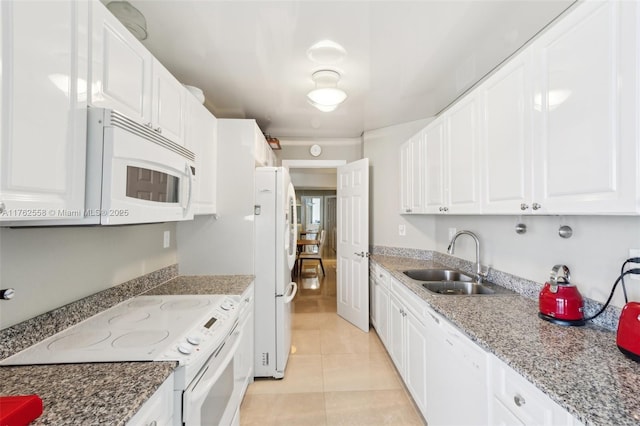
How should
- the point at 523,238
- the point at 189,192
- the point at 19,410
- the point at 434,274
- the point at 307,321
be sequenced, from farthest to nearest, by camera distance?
the point at 307,321 < the point at 434,274 < the point at 523,238 < the point at 189,192 < the point at 19,410

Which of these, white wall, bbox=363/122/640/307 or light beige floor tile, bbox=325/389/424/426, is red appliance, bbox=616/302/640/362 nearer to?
white wall, bbox=363/122/640/307

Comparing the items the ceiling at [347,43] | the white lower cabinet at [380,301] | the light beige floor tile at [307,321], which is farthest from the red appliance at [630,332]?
the light beige floor tile at [307,321]

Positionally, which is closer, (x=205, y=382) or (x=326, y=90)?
(x=205, y=382)

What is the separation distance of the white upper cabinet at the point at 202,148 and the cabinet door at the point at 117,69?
433 millimetres

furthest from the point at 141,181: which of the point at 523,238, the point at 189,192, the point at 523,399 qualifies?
the point at 523,238

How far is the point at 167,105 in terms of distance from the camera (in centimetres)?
155

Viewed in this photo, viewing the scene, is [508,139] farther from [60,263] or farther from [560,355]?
[60,263]

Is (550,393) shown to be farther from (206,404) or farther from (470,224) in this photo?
(470,224)

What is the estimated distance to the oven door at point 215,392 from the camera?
3.33 ft

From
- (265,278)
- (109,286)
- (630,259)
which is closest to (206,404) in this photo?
(109,286)

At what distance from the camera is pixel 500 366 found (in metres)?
1.05

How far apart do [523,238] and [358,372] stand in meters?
1.68

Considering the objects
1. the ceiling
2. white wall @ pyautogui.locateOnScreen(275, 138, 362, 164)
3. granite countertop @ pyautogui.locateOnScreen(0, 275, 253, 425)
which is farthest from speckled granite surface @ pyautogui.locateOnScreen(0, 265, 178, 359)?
white wall @ pyautogui.locateOnScreen(275, 138, 362, 164)

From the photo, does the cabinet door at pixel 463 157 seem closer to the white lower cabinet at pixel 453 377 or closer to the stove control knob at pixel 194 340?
the white lower cabinet at pixel 453 377
